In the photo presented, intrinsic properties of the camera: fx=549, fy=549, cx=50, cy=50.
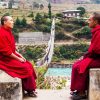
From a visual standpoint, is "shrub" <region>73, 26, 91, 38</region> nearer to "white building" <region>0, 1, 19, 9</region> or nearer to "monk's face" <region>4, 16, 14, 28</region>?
"white building" <region>0, 1, 19, 9</region>

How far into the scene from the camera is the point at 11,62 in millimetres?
6859

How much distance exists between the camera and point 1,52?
22.4 ft

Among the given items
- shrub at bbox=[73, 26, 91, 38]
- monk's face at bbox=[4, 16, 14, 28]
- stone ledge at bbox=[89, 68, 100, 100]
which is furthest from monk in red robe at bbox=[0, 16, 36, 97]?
shrub at bbox=[73, 26, 91, 38]

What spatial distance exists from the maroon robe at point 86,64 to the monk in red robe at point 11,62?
552 millimetres

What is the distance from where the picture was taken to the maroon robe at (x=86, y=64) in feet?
22.1

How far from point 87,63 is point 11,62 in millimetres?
948

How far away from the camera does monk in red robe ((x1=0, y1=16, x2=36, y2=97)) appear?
680 cm

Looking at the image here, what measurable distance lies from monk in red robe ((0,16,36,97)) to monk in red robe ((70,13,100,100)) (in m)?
0.56

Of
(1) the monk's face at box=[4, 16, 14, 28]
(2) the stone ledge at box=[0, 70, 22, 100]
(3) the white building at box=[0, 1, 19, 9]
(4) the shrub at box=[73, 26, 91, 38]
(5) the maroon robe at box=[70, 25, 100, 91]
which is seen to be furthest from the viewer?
(3) the white building at box=[0, 1, 19, 9]

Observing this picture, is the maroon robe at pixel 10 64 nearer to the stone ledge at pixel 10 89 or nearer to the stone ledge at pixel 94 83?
the stone ledge at pixel 10 89

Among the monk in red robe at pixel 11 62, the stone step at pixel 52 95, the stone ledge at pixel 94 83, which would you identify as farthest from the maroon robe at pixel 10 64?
the stone ledge at pixel 94 83

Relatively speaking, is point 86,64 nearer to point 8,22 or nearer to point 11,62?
point 11,62

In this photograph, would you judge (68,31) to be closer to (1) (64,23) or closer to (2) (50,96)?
(1) (64,23)

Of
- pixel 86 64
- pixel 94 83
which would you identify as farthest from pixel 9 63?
pixel 94 83
